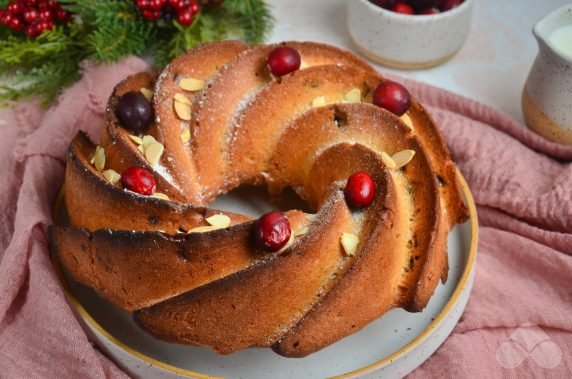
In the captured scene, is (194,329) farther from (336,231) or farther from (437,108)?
(437,108)

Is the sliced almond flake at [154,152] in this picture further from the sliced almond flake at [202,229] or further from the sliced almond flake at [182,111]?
the sliced almond flake at [202,229]

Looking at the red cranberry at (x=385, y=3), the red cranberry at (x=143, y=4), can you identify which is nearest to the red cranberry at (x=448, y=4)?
the red cranberry at (x=385, y=3)

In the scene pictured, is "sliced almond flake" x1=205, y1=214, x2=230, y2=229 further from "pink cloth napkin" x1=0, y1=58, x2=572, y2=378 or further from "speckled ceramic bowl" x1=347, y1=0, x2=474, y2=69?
"speckled ceramic bowl" x1=347, y1=0, x2=474, y2=69

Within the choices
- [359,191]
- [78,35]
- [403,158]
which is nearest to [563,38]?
[403,158]

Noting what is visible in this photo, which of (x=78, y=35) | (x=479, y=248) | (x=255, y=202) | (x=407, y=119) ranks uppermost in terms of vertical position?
(x=407, y=119)

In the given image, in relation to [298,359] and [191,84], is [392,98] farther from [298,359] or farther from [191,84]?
[298,359]

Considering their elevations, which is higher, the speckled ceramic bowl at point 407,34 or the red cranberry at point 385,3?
the red cranberry at point 385,3
